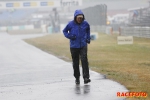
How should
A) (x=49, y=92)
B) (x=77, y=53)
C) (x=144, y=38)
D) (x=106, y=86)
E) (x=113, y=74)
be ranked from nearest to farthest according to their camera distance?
(x=49, y=92)
(x=106, y=86)
(x=77, y=53)
(x=113, y=74)
(x=144, y=38)

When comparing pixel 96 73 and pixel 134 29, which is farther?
pixel 134 29

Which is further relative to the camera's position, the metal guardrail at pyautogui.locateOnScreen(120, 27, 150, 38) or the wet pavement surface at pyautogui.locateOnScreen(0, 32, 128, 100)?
the metal guardrail at pyautogui.locateOnScreen(120, 27, 150, 38)

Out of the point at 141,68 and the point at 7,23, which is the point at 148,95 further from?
the point at 7,23

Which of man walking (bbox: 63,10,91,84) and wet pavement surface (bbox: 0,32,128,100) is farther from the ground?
man walking (bbox: 63,10,91,84)

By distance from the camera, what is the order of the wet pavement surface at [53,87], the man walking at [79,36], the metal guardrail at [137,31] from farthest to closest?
the metal guardrail at [137,31], the man walking at [79,36], the wet pavement surface at [53,87]

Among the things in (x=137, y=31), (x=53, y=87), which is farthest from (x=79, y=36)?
(x=137, y=31)

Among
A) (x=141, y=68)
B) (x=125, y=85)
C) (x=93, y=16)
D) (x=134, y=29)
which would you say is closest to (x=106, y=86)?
(x=125, y=85)

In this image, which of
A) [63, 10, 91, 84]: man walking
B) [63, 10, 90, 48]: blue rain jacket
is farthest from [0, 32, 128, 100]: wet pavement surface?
[63, 10, 90, 48]: blue rain jacket

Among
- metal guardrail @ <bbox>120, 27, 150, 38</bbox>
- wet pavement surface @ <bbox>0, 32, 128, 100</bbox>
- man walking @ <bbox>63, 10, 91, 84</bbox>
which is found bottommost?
metal guardrail @ <bbox>120, 27, 150, 38</bbox>

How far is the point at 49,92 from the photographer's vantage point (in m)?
9.23

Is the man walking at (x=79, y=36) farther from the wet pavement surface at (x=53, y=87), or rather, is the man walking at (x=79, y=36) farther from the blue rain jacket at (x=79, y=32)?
the wet pavement surface at (x=53, y=87)

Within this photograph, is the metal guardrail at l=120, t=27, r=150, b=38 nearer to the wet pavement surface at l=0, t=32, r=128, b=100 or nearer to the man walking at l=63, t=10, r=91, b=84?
the wet pavement surface at l=0, t=32, r=128, b=100

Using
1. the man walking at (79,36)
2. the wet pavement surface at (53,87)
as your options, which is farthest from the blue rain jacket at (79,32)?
the wet pavement surface at (53,87)

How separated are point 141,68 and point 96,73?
187 cm
